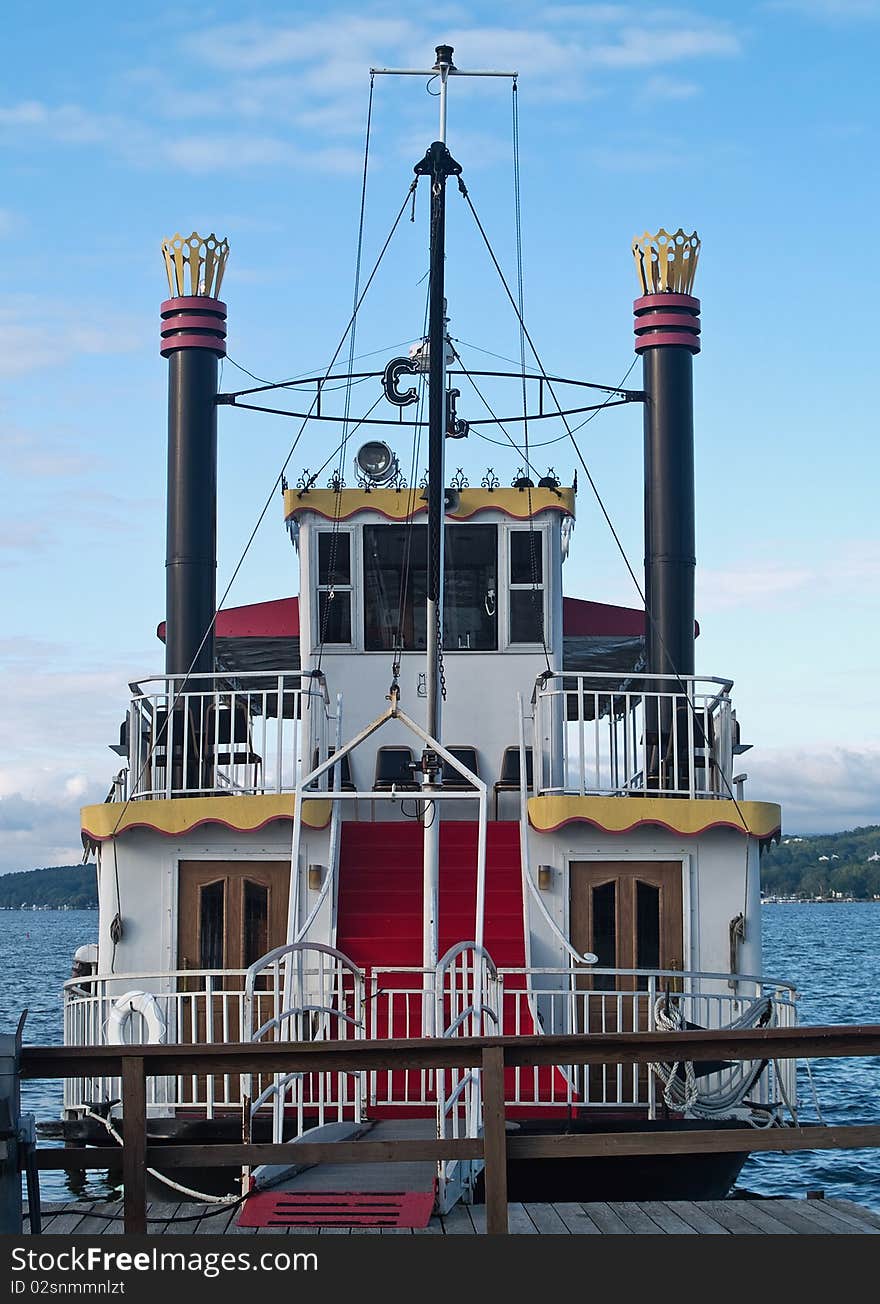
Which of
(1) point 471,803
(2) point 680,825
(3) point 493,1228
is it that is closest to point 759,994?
(2) point 680,825

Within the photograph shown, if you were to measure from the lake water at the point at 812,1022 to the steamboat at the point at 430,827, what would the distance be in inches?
193

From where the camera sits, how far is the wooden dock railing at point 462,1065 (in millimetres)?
7363

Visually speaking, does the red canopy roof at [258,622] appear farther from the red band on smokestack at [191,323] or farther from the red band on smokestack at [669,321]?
the red band on smokestack at [669,321]

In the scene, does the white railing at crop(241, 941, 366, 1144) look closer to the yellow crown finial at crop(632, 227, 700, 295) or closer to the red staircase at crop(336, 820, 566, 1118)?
Answer: the red staircase at crop(336, 820, 566, 1118)

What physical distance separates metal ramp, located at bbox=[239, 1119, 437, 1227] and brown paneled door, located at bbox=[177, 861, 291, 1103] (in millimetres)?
4547

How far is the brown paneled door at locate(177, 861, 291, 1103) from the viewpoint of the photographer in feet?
46.3

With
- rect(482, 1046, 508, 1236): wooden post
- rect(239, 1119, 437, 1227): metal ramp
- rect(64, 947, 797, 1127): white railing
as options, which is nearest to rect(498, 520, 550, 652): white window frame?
rect(64, 947, 797, 1127): white railing

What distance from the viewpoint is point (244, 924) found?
14.2m

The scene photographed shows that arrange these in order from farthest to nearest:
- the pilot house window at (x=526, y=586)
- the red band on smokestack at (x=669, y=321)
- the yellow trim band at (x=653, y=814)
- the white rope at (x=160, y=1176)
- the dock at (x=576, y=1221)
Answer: the red band on smokestack at (x=669, y=321), the pilot house window at (x=526, y=586), the yellow trim band at (x=653, y=814), the white rope at (x=160, y=1176), the dock at (x=576, y=1221)

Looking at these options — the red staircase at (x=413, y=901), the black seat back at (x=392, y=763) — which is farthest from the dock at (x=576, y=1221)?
the black seat back at (x=392, y=763)

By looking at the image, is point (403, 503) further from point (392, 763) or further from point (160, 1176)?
point (160, 1176)

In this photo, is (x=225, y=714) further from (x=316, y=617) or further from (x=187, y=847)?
(x=187, y=847)

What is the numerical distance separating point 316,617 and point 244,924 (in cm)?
396

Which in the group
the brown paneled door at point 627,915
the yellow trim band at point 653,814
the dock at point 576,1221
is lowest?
the dock at point 576,1221
